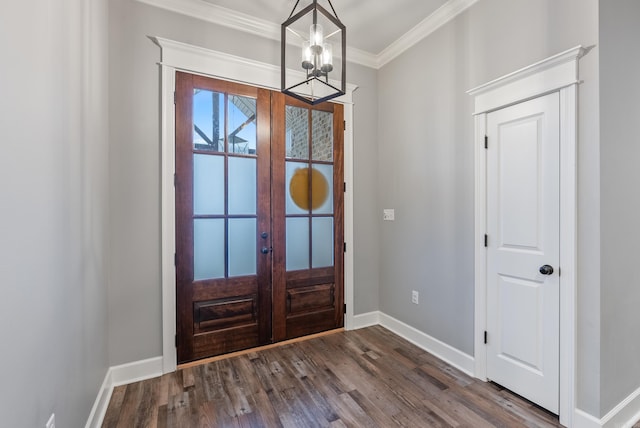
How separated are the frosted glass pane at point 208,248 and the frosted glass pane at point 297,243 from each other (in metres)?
0.65

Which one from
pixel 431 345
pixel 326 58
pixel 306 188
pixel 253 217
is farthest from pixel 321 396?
pixel 326 58

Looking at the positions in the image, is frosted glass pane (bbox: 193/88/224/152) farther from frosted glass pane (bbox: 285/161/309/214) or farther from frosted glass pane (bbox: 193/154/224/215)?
frosted glass pane (bbox: 285/161/309/214)

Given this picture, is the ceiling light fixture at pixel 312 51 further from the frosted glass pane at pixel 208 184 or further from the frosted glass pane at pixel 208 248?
the frosted glass pane at pixel 208 248

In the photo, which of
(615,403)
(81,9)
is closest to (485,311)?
(615,403)

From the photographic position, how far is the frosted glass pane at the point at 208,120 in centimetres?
247

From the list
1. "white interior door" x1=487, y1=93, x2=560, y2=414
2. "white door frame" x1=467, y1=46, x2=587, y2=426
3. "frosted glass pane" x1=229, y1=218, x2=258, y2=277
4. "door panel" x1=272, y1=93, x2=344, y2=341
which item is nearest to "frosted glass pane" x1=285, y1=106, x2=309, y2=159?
"door panel" x1=272, y1=93, x2=344, y2=341

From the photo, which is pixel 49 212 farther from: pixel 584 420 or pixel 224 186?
pixel 584 420

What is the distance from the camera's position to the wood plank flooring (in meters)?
1.80

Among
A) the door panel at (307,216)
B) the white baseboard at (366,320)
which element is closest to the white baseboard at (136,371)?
the door panel at (307,216)

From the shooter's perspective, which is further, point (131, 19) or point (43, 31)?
point (131, 19)

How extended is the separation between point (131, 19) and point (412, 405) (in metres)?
3.51

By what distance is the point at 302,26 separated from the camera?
108 inches

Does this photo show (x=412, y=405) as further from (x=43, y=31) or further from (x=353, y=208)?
(x=43, y=31)

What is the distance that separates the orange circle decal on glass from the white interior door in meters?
1.53
